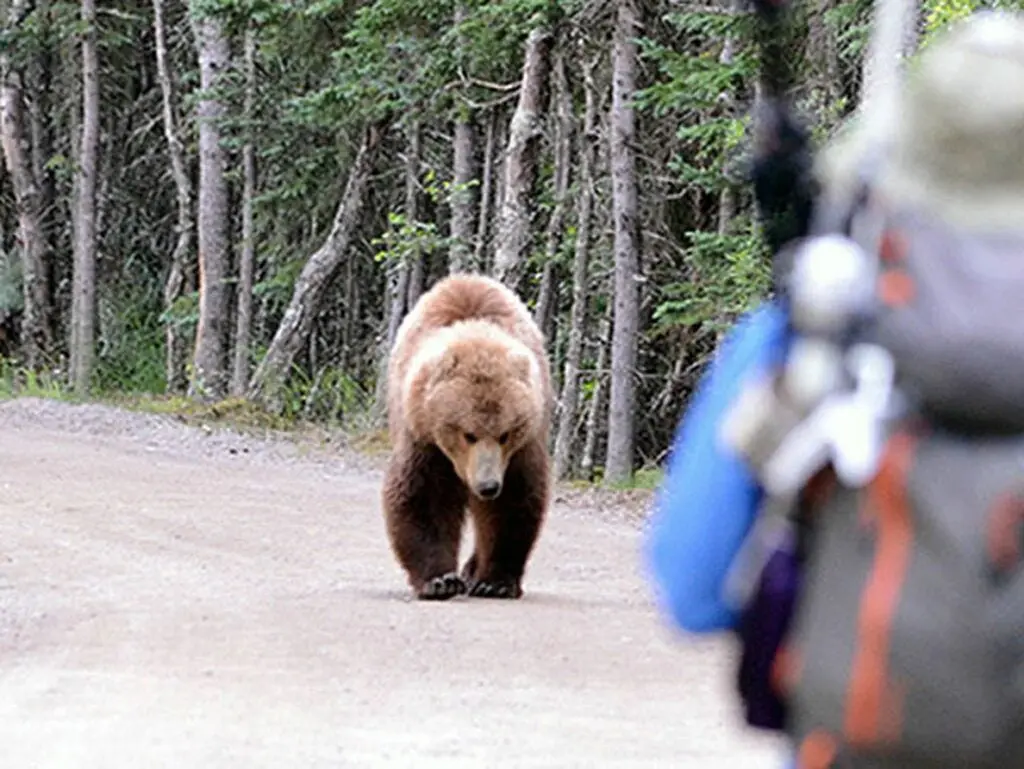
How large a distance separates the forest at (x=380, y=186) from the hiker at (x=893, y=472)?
32.2 feet

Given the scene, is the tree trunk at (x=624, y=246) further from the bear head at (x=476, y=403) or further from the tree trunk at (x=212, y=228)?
the tree trunk at (x=212, y=228)

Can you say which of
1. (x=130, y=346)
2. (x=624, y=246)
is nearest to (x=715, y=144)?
(x=624, y=246)

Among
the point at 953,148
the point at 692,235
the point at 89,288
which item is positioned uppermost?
the point at 953,148

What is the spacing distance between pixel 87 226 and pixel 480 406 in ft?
69.7

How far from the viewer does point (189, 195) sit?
31984 mm

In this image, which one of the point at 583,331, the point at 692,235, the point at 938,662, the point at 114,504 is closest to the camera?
the point at 938,662

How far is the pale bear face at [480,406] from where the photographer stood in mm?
10352

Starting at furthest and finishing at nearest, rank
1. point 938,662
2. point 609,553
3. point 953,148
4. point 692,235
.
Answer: point 692,235
point 609,553
point 953,148
point 938,662

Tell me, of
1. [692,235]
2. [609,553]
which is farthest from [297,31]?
[609,553]

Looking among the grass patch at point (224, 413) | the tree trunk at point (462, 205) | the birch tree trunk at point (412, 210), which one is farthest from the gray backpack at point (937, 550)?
the birch tree trunk at point (412, 210)

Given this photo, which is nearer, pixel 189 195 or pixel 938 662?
pixel 938 662

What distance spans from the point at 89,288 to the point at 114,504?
612 inches

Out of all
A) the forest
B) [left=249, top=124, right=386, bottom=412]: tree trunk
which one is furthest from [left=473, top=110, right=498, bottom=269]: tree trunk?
[left=249, top=124, right=386, bottom=412]: tree trunk

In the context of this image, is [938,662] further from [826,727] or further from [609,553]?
[609,553]
